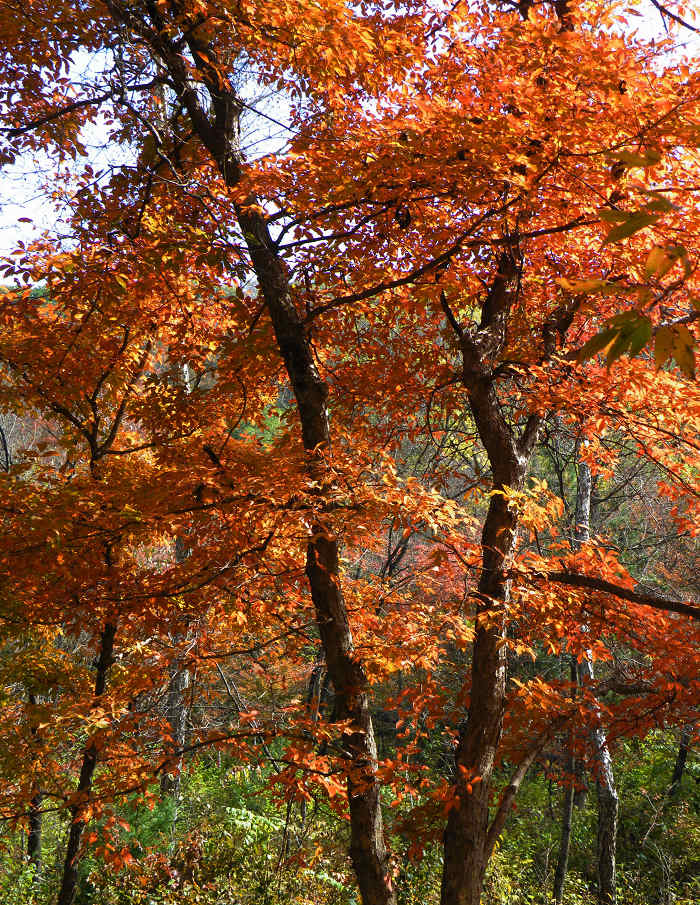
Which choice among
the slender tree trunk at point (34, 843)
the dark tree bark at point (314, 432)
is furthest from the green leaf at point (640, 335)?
the slender tree trunk at point (34, 843)

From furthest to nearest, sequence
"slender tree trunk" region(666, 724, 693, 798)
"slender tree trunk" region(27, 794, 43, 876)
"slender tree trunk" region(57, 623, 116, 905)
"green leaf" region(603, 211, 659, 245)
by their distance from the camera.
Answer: "slender tree trunk" region(666, 724, 693, 798)
"slender tree trunk" region(27, 794, 43, 876)
"slender tree trunk" region(57, 623, 116, 905)
"green leaf" region(603, 211, 659, 245)

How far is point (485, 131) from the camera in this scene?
9.47 ft

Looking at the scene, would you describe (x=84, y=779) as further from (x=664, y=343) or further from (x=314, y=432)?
(x=664, y=343)

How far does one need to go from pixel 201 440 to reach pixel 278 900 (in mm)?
4695

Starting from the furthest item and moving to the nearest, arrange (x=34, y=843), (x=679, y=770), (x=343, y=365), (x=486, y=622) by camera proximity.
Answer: (x=679, y=770) < (x=34, y=843) < (x=343, y=365) < (x=486, y=622)

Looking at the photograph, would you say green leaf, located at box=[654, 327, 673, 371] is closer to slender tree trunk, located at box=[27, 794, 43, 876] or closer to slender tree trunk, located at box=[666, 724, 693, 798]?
slender tree trunk, located at box=[27, 794, 43, 876]

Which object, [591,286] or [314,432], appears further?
[314,432]

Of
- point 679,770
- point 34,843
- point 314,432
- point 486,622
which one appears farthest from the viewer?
point 679,770

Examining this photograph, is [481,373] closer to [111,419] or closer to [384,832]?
[384,832]

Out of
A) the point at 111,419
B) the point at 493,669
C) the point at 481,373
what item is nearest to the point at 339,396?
the point at 481,373

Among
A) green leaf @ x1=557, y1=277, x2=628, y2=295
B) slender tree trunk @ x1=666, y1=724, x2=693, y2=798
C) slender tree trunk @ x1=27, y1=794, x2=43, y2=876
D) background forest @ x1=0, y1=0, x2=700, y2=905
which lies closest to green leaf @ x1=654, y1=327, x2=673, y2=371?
green leaf @ x1=557, y1=277, x2=628, y2=295

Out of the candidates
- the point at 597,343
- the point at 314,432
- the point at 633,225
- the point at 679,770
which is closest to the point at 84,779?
the point at 314,432

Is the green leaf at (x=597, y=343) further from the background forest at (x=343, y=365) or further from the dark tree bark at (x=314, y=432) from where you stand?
the dark tree bark at (x=314, y=432)

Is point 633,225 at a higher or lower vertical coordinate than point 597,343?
higher
